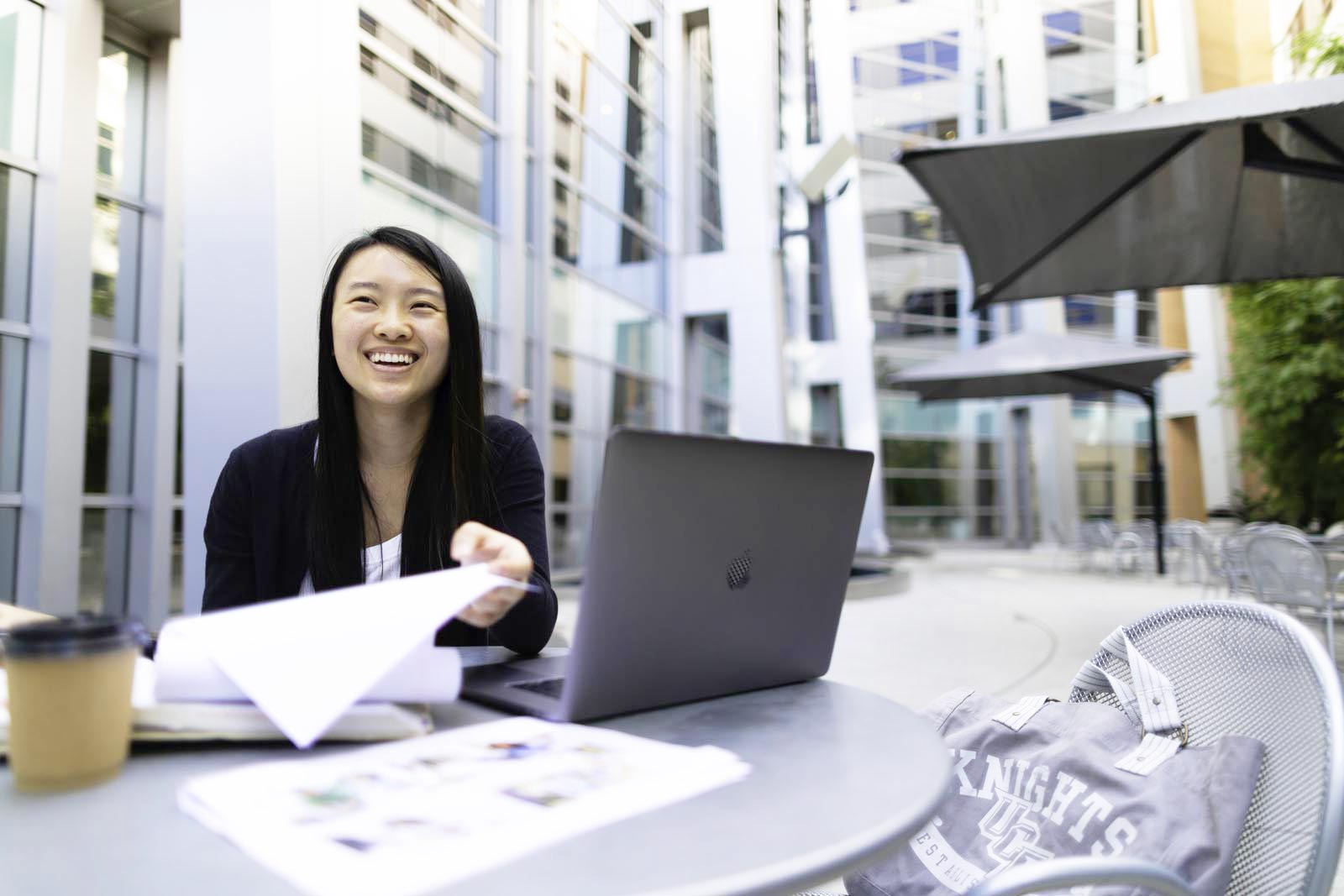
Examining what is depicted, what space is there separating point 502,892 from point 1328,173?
4429mm

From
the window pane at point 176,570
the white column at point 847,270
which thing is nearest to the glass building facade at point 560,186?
the window pane at point 176,570

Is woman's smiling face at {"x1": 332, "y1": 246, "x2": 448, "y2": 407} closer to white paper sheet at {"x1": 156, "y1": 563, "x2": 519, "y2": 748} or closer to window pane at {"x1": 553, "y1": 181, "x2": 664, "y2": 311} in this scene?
white paper sheet at {"x1": 156, "y1": 563, "x2": 519, "y2": 748}

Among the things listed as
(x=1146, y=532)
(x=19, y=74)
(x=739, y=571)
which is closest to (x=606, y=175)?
(x=19, y=74)

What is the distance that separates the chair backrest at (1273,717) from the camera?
33.1 inches

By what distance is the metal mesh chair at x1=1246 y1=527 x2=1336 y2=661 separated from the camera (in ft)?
13.5

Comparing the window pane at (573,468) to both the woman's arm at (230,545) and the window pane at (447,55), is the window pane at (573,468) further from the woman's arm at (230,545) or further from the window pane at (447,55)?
the woman's arm at (230,545)

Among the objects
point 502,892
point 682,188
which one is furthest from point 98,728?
point 682,188

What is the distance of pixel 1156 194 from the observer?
4.36m

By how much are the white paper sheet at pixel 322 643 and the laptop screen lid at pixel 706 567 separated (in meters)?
0.12

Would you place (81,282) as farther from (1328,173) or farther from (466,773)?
(1328,173)

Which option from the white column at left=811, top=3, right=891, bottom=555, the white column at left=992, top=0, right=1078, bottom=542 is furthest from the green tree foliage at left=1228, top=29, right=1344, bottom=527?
the white column at left=992, top=0, right=1078, bottom=542

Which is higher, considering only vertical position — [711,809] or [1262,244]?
[1262,244]

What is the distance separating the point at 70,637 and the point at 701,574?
502 millimetres

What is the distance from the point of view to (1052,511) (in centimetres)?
1864
